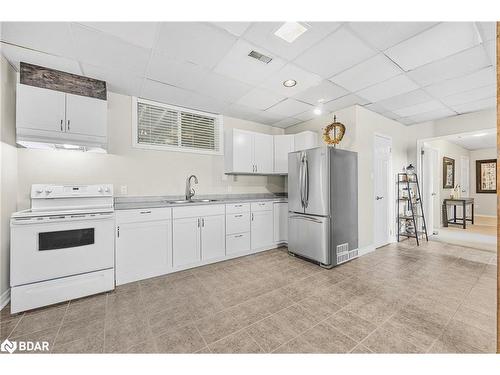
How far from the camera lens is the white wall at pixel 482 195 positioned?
759 centimetres

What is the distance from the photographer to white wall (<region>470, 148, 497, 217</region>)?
24.9ft

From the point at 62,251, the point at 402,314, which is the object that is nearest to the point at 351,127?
the point at 402,314

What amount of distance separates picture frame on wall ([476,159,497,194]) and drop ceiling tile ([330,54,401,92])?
8232 millimetres

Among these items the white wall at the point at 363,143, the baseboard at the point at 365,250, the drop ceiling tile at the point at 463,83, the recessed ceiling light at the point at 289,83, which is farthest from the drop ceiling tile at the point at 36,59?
the baseboard at the point at 365,250

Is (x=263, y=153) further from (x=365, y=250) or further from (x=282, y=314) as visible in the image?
(x=282, y=314)

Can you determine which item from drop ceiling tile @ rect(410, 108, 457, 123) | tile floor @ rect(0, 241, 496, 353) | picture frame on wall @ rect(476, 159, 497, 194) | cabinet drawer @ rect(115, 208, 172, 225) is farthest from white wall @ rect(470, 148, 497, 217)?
cabinet drawer @ rect(115, 208, 172, 225)

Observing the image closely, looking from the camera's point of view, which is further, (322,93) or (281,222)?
(281,222)

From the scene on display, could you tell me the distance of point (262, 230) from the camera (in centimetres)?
395

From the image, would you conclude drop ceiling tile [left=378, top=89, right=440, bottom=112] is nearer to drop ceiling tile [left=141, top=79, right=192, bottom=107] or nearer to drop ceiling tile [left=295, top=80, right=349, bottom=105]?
drop ceiling tile [left=295, top=80, right=349, bottom=105]

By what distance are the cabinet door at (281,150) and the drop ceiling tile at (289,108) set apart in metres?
0.50

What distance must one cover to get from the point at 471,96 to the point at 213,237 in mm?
4721

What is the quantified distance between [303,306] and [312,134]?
124 inches

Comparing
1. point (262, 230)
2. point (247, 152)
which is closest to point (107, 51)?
point (247, 152)

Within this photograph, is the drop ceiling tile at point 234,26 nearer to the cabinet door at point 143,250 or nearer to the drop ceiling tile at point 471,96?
the cabinet door at point 143,250
